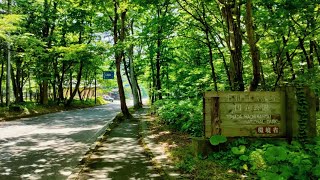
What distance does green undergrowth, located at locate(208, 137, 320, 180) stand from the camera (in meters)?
4.86

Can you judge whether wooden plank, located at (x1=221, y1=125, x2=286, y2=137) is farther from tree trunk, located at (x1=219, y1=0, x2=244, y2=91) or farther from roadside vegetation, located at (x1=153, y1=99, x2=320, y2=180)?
tree trunk, located at (x1=219, y1=0, x2=244, y2=91)

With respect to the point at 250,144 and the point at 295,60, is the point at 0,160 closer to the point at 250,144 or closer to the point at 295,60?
the point at 250,144

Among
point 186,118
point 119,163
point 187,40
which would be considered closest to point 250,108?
point 119,163

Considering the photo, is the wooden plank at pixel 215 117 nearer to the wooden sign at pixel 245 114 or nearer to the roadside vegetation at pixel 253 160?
the wooden sign at pixel 245 114

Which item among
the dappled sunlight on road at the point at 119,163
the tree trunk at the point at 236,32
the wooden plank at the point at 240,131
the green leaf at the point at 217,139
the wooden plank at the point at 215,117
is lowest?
the dappled sunlight on road at the point at 119,163

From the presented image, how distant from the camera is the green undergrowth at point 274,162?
486 centimetres

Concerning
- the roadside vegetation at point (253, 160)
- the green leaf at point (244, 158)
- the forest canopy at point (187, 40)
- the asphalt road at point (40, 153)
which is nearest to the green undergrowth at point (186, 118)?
the roadside vegetation at point (253, 160)

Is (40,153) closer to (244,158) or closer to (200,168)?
(200,168)

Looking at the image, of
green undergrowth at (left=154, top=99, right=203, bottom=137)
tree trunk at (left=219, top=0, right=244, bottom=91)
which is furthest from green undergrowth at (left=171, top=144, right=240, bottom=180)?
tree trunk at (left=219, top=0, right=244, bottom=91)

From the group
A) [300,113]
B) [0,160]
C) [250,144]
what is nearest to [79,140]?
[0,160]

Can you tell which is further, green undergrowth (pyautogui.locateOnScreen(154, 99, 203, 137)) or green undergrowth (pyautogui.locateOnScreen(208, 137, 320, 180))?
green undergrowth (pyautogui.locateOnScreen(154, 99, 203, 137))

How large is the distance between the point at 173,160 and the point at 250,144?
72.1 inches

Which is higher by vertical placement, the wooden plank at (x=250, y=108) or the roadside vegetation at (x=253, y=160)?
the wooden plank at (x=250, y=108)

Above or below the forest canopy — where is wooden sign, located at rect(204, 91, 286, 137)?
below
